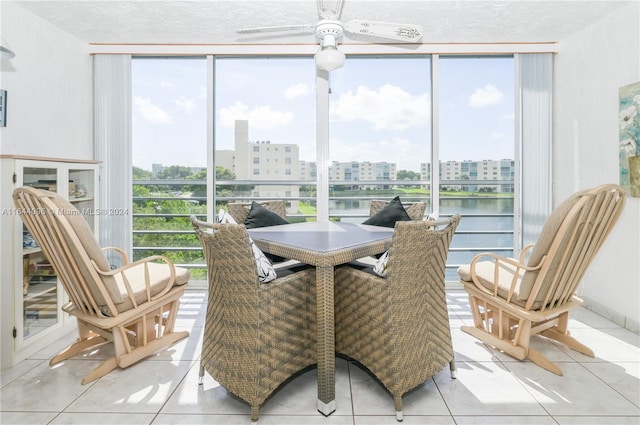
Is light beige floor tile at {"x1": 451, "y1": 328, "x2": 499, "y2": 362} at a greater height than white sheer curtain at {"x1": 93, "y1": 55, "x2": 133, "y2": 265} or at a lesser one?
lesser

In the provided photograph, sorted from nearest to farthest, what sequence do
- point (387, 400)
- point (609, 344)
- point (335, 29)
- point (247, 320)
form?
point (247, 320) → point (387, 400) → point (335, 29) → point (609, 344)

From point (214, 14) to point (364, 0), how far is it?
4.15ft

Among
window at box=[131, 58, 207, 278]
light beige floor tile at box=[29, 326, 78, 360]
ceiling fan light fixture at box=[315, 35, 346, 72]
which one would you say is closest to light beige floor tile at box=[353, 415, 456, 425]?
ceiling fan light fixture at box=[315, 35, 346, 72]

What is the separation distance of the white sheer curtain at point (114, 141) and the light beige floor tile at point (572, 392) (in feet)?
11.9

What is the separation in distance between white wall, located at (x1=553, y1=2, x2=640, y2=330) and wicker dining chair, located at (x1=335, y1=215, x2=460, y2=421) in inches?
79.3

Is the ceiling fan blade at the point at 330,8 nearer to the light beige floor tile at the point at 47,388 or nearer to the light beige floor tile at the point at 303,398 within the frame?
the light beige floor tile at the point at 303,398

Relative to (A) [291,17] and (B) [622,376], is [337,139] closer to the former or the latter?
(A) [291,17]

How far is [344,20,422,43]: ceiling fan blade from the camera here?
2.01 meters

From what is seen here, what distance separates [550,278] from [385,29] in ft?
5.65

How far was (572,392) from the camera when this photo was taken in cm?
189

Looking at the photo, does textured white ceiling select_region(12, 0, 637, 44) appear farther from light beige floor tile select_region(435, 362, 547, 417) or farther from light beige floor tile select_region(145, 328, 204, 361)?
light beige floor tile select_region(435, 362, 547, 417)

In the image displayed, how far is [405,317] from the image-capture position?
5.47 ft

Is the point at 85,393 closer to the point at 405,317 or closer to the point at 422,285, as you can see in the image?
the point at 405,317

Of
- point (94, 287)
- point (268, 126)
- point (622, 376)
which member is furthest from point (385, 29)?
point (268, 126)
